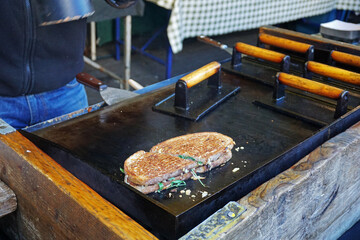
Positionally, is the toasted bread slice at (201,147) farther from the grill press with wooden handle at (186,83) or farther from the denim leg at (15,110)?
the denim leg at (15,110)

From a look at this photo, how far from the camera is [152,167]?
2.47 ft

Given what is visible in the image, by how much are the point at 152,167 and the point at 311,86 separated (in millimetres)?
514

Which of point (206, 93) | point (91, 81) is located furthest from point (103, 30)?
point (206, 93)

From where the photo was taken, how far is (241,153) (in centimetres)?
86

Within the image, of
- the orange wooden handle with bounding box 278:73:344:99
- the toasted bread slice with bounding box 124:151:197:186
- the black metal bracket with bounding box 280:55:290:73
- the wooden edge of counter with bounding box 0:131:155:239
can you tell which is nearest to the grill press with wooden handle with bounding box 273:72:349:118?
the orange wooden handle with bounding box 278:73:344:99

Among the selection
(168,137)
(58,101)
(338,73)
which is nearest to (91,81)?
(58,101)

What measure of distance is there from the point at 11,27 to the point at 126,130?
46 cm

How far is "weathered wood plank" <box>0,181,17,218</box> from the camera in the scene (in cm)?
→ 81

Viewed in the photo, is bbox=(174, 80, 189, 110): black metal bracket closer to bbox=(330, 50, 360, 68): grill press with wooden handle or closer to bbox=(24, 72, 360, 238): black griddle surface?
bbox=(24, 72, 360, 238): black griddle surface

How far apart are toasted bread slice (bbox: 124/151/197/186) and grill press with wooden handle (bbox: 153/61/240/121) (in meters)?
0.22

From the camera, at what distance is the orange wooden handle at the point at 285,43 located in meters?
1.28

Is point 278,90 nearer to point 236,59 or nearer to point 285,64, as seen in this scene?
point 285,64

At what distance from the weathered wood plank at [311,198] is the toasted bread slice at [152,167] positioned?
133 millimetres

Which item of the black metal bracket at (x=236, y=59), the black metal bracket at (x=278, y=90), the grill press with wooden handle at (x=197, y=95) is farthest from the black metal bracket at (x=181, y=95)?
the black metal bracket at (x=236, y=59)
